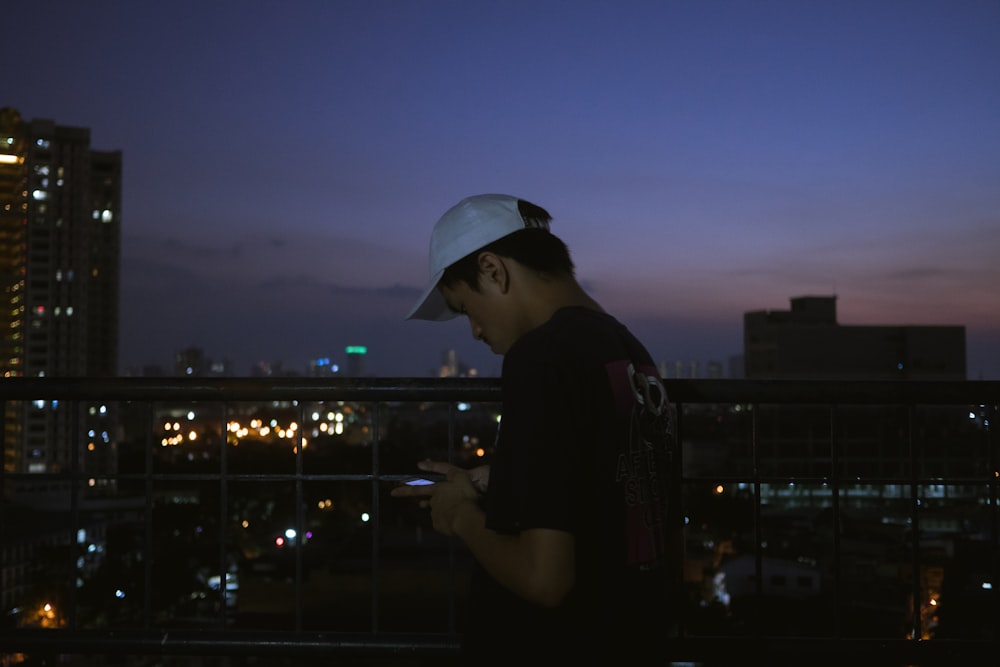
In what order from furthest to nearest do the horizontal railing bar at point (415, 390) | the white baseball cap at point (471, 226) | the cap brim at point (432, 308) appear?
the horizontal railing bar at point (415, 390), the cap brim at point (432, 308), the white baseball cap at point (471, 226)

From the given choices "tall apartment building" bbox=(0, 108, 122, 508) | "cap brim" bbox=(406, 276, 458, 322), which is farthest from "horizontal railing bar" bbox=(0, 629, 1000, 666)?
"tall apartment building" bbox=(0, 108, 122, 508)

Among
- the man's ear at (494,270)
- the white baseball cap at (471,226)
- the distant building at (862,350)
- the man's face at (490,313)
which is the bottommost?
the man's face at (490,313)

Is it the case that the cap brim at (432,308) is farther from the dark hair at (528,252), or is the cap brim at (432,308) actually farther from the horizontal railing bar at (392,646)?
the horizontal railing bar at (392,646)

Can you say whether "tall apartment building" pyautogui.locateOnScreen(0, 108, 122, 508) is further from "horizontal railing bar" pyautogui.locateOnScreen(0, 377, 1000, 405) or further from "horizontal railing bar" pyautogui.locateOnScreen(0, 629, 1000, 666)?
"horizontal railing bar" pyautogui.locateOnScreen(0, 377, 1000, 405)

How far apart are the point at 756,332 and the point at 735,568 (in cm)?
6354

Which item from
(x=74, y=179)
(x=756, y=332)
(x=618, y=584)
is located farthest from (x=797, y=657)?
(x=74, y=179)

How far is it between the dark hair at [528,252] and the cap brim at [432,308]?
10 centimetres

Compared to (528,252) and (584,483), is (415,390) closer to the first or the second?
(528,252)

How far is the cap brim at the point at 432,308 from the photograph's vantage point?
2254mm

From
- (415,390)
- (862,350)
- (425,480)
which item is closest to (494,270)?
(425,480)

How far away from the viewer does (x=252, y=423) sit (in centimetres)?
355

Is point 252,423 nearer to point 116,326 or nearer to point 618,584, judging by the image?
point 618,584

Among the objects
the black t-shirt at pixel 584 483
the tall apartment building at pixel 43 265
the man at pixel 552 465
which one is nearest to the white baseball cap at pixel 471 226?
the man at pixel 552 465

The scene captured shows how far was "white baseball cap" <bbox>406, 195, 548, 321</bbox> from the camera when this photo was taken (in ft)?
6.79
